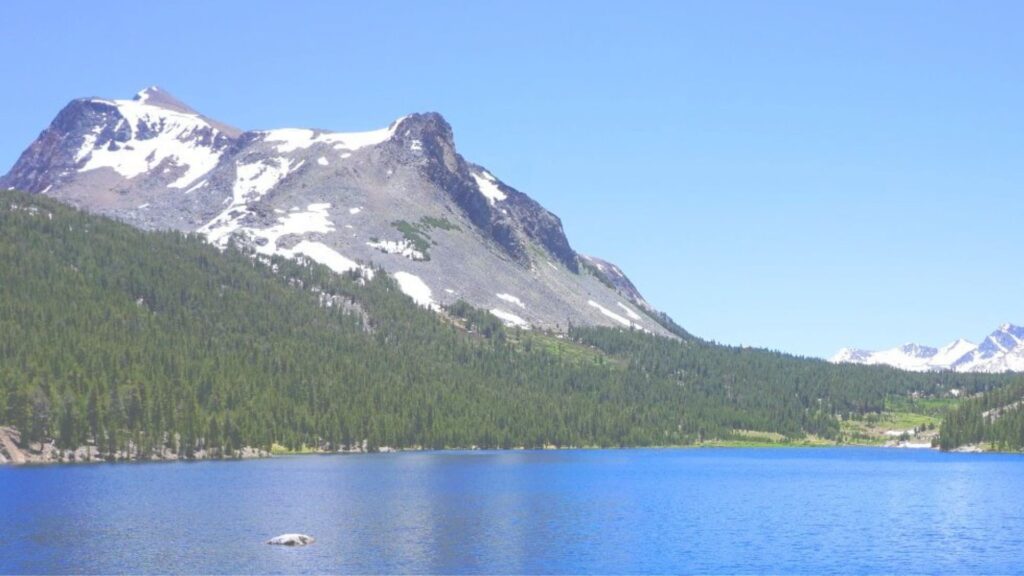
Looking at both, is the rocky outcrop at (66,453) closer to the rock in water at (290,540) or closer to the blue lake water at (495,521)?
the blue lake water at (495,521)

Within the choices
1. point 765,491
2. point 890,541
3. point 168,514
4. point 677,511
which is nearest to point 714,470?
point 765,491

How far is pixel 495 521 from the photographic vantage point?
95812mm

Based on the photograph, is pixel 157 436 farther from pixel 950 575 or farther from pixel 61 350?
pixel 950 575

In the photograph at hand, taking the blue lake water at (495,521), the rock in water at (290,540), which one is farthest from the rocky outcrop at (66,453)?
the rock in water at (290,540)

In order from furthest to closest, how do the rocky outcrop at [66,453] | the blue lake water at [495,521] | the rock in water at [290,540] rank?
the rocky outcrop at [66,453] < the rock in water at [290,540] < the blue lake water at [495,521]

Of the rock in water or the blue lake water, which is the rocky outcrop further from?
the rock in water

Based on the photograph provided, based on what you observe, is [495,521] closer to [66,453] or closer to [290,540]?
[290,540]

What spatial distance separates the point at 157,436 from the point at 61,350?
31.7m

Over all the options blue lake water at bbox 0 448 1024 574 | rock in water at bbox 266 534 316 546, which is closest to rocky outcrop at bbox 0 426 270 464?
blue lake water at bbox 0 448 1024 574

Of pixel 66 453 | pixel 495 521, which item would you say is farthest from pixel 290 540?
pixel 66 453

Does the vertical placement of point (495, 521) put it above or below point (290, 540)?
above

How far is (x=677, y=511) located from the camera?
107 m

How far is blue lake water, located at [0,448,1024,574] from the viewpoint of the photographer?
73875 mm

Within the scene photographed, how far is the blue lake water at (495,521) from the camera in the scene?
73.9 m
